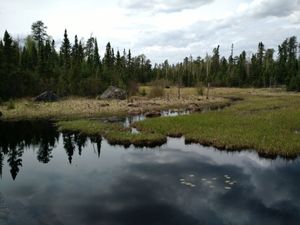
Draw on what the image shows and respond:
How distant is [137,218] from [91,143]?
621 inches

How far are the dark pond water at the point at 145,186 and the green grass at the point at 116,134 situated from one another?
1338mm

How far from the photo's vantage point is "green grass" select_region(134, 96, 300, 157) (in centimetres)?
2559

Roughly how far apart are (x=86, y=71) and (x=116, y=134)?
50166 millimetres

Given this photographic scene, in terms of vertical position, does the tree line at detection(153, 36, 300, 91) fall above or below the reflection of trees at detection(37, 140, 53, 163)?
above

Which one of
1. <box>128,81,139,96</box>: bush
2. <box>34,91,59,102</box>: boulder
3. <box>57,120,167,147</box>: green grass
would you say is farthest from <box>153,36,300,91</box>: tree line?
<box>57,120,167,147</box>: green grass

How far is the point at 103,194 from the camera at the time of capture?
17500mm

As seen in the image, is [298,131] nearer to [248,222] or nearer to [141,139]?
[141,139]

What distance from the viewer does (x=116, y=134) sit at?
30.8m

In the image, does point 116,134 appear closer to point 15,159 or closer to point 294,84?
point 15,159

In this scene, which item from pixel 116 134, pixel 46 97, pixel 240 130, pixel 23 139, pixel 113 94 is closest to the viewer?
pixel 240 130

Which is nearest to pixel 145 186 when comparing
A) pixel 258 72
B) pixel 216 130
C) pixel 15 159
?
pixel 15 159

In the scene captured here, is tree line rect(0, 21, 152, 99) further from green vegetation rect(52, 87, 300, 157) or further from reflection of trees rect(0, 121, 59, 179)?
green vegetation rect(52, 87, 300, 157)

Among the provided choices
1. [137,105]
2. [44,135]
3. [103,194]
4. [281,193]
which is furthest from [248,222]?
[137,105]

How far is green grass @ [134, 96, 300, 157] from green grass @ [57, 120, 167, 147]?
88.6 inches
